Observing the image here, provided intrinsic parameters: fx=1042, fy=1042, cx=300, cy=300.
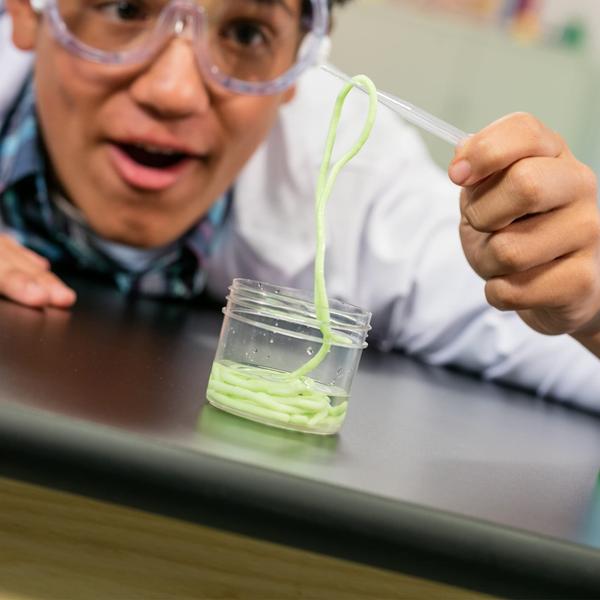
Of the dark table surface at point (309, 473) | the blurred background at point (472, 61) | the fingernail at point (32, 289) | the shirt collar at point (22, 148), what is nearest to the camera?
the dark table surface at point (309, 473)

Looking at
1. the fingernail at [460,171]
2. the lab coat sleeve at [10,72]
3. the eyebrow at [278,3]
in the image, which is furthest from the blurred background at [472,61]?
the fingernail at [460,171]

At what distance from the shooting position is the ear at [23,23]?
139 centimetres

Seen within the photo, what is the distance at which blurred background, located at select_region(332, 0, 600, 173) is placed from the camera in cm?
370

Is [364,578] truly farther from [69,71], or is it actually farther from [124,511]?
[69,71]

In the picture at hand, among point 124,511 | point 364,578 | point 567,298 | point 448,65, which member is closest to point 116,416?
point 124,511

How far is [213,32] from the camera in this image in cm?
127

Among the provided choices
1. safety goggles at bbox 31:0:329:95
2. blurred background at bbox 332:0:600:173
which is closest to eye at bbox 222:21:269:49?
safety goggles at bbox 31:0:329:95

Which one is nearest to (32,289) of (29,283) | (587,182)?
(29,283)

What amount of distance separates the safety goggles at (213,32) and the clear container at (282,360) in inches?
23.7

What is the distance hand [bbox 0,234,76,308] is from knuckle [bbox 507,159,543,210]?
498 millimetres

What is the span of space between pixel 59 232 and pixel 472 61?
257 centimetres

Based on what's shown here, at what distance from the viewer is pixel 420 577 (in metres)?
0.55

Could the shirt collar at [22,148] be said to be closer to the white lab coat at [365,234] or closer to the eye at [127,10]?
the white lab coat at [365,234]

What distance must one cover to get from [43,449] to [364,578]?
195mm
